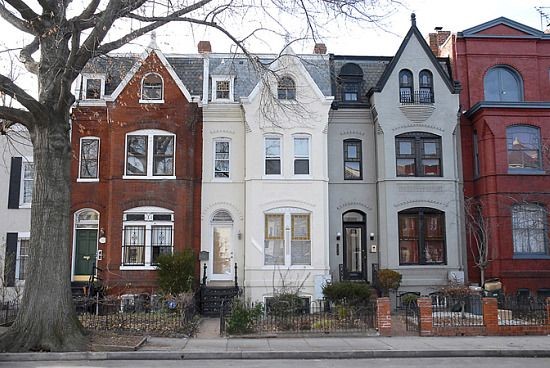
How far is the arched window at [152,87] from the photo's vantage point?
2338 centimetres

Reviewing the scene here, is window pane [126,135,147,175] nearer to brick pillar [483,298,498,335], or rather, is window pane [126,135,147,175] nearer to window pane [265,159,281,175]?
window pane [265,159,281,175]

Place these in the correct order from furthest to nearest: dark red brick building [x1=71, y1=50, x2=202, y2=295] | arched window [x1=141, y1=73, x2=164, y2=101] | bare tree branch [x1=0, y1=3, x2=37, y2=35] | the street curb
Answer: arched window [x1=141, y1=73, x2=164, y2=101] < dark red brick building [x1=71, y1=50, x2=202, y2=295] < bare tree branch [x1=0, y1=3, x2=37, y2=35] < the street curb

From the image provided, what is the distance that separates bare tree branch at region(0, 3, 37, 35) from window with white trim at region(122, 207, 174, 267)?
9.74 metres

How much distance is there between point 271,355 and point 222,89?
542 inches

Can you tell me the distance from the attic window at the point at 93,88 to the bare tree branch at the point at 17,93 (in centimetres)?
1042

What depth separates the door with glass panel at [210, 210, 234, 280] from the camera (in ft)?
76.5

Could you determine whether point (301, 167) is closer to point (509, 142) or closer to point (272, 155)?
point (272, 155)

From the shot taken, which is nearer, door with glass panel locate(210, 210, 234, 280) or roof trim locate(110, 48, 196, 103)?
roof trim locate(110, 48, 196, 103)

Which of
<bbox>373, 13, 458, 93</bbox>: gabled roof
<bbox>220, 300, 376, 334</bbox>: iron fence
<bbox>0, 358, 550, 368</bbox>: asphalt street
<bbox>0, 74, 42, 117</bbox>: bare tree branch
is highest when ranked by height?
<bbox>373, 13, 458, 93</bbox>: gabled roof

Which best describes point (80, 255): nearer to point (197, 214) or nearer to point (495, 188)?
point (197, 214)

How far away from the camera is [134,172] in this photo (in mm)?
23062

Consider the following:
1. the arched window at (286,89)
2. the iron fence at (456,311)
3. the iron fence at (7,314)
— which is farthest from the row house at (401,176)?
the iron fence at (7,314)

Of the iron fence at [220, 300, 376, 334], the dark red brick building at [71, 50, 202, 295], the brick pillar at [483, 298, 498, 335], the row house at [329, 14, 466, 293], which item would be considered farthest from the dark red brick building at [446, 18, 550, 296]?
the dark red brick building at [71, 50, 202, 295]

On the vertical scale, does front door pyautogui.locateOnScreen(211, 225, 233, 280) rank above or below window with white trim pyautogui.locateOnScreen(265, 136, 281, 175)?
below
